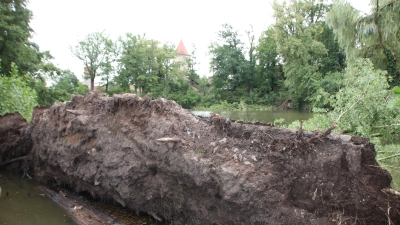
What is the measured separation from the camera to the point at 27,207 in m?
5.71

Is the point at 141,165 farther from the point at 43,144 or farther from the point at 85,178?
the point at 43,144

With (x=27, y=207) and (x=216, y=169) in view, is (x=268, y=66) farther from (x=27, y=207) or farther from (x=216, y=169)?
(x=216, y=169)

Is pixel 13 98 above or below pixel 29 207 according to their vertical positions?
→ above

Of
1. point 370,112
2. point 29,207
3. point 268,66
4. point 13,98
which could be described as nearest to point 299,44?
point 268,66

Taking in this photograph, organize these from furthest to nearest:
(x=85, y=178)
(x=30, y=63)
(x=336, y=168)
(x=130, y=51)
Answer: (x=130, y=51) → (x=30, y=63) → (x=85, y=178) → (x=336, y=168)

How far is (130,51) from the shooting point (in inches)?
1785

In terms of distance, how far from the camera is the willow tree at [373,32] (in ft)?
33.1

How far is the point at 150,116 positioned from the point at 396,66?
10.6 m

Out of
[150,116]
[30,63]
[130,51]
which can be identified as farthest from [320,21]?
[150,116]

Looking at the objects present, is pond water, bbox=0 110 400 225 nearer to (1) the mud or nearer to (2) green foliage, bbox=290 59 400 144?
(1) the mud

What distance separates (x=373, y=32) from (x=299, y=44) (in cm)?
2387

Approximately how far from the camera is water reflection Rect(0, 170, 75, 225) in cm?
511

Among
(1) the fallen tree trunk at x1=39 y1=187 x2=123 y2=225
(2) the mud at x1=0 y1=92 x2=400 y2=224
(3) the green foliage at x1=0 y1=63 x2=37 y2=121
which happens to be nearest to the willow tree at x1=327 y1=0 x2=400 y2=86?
(2) the mud at x1=0 y1=92 x2=400 y2=224

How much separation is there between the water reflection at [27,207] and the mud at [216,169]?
0.75 metres
